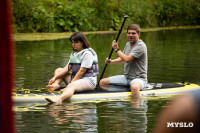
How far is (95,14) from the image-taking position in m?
22.9

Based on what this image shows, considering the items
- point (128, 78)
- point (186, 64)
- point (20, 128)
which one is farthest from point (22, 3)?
point (20, 128)

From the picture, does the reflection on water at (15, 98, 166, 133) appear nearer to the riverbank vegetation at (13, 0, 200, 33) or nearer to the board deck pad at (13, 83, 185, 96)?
the board deck pad at (13, 83, 185, 96)

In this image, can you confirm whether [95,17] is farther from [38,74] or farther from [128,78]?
[128,78]

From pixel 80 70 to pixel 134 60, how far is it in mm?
926

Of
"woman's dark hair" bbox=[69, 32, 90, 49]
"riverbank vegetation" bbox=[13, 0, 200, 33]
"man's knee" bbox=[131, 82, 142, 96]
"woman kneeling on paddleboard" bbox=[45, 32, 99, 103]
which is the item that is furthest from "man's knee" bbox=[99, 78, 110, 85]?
"riverbank vegetation" bbox=[13, 0, 200, 33]

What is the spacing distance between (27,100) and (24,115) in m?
0.73

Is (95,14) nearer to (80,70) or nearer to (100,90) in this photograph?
(100,90)

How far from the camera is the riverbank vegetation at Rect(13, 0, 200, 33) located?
18844mm

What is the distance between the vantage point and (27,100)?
18.7 ft

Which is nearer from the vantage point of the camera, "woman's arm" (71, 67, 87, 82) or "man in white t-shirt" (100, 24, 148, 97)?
"woman's arm" (71, 67, 87, 82)

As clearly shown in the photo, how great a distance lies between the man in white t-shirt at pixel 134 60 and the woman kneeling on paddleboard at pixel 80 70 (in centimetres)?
50

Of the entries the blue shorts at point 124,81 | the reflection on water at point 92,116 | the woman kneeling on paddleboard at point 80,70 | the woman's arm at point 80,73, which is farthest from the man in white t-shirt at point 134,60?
the woman's arm at point 80,73

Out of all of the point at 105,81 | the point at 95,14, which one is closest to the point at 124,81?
the point at 105,81

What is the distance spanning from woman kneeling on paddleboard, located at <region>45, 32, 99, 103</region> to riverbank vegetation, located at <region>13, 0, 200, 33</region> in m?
12.8
